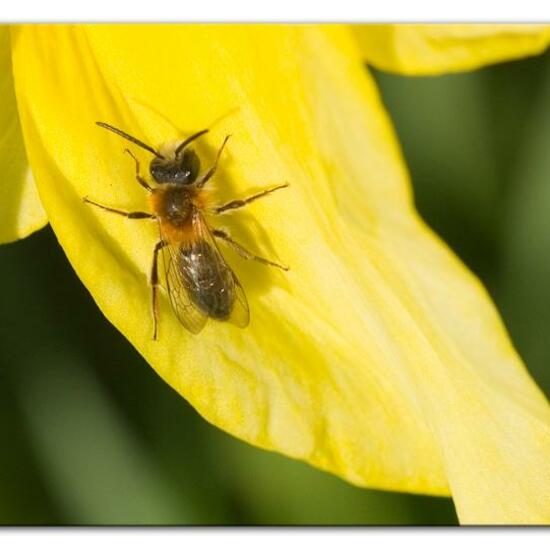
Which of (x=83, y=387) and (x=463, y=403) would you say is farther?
(x=83, y=387)

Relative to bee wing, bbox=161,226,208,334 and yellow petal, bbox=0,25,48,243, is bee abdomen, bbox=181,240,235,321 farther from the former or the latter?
yellow petal, bbox=0,25,48,243

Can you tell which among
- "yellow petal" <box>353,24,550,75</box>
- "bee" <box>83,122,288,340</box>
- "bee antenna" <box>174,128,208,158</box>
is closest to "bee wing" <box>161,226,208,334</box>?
"bee" <box>83,122,288,340</box>

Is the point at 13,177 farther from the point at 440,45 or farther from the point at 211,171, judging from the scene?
the point at 440,45

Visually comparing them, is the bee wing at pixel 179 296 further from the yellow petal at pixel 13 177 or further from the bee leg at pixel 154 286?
the yellow petal at pixel 13 177

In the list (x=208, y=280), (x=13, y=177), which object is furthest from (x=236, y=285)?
(x=13, y=177)

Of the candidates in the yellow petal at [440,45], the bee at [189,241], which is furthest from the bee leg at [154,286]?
the yellow petal at [440,45]

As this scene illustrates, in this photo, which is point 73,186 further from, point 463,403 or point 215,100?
point 463,403
